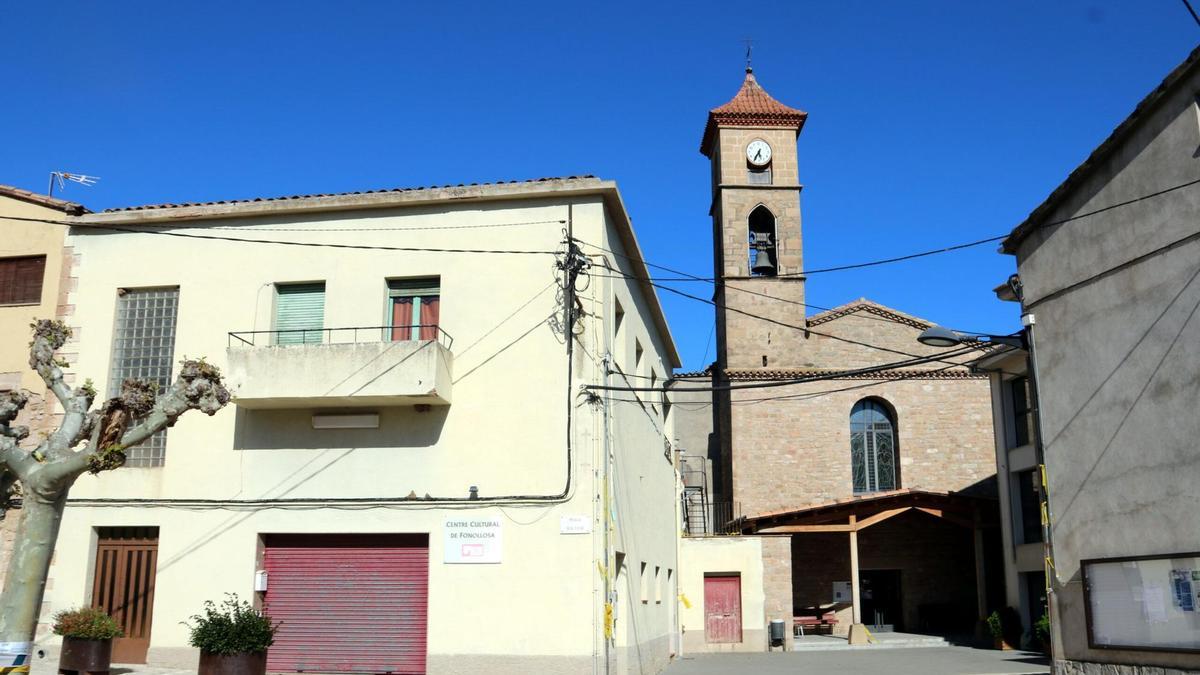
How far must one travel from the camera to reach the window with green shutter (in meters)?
15.5

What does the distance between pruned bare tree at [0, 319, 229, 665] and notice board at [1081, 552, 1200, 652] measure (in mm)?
10430

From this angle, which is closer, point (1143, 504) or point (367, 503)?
point (1143, 504)

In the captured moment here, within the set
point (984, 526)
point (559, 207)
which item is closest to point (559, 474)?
point (559, 207)

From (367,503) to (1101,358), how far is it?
977 centimetres

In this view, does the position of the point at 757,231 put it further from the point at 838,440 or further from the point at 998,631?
the point at 998,631

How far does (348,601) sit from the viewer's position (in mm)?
14602

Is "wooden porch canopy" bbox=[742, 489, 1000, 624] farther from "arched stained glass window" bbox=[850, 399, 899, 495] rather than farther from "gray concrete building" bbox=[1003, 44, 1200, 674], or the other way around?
"gray concrete building" bbox=[1003, 44, 1200, 674]

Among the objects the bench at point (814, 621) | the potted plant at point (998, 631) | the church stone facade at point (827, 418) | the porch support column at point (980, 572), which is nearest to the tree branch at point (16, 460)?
the potted plant at point (998, 631)

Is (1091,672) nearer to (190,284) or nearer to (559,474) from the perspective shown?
(559,474)

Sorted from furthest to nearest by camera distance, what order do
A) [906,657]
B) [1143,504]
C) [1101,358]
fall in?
[906,657], [1101,358], [1143,504]

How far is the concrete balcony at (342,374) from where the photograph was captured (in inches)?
554

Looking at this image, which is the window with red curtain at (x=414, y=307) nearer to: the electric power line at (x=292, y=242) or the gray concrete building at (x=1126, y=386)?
the electric power line at (x=292, y=242)

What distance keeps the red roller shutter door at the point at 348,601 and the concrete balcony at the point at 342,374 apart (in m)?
2.01

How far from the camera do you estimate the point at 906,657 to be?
24.3 m
